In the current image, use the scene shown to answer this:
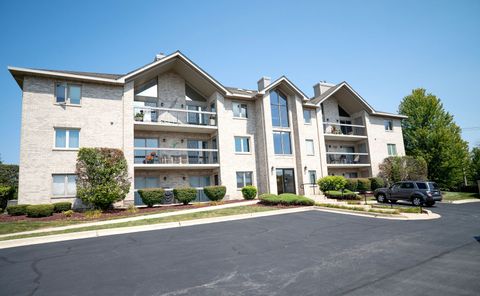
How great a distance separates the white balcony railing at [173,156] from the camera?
2093 cm

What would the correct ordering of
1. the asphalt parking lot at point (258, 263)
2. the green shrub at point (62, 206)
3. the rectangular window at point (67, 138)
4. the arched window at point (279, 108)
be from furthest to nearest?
the arched window at point (279, 108) → the rectangular window at point (67, 138) → the green shrub at point (62, 206) → the asphalt parking lot at point (258, 263)

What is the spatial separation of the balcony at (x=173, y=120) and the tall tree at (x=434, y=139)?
29338mm

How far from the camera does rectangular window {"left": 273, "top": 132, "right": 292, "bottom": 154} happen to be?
2529 cm

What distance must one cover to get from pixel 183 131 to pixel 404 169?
23594 millimetres

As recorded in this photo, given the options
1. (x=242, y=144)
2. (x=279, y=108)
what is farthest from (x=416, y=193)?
(x=242, y=144)

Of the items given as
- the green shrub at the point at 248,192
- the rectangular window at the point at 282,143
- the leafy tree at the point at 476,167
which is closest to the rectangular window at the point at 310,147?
the rectangular window at the point at 282,143

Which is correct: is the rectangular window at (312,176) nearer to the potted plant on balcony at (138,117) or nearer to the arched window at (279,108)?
the arched window at (279,108)

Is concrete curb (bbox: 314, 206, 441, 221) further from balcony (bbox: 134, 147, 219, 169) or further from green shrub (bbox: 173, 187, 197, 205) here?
balcony (bbox: 134, 147, 219, 169)

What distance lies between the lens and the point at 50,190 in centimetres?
1745

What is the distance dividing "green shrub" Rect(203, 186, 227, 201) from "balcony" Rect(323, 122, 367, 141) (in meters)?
13.9

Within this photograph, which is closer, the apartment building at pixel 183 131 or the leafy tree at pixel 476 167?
the apartment building at pixel 183 131

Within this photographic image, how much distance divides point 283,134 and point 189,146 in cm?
900

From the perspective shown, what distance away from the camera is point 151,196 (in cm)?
1869

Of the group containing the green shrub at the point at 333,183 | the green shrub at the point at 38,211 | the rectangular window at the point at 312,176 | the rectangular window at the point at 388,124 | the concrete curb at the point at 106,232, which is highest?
the rectangular window at the point at 388,124
